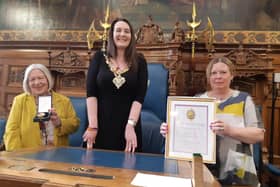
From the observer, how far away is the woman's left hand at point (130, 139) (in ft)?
6.21

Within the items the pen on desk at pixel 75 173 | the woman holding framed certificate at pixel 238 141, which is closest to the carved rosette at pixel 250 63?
the woman holding framed certificate at pixel 238 141

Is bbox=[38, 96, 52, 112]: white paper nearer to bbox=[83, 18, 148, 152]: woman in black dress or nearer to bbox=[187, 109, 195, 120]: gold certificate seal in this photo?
bbox=[83, 18, 148, 152]: woman in black dress

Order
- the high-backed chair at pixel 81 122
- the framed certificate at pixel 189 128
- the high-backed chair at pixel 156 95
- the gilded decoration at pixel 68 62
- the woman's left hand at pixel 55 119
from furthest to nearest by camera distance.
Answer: the gilded decoration at pixel 68 62 < the high-backed chair at pixel 156 95 < the high-backed chair at pixel 81 122 < the woman's left hand at pixel 55 119 < the framed certificate at pixel 189 128

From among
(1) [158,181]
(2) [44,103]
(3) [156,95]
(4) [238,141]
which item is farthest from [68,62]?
(1) [158,181]

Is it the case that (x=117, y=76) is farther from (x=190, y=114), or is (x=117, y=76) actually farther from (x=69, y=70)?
(x=69, y=70)

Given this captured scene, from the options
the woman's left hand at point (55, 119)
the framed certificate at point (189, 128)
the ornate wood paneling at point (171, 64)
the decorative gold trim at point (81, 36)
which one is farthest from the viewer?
the decorative gold trim at point (81, 36)

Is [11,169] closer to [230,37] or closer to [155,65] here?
[155,65]

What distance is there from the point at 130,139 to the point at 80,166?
0.61 m

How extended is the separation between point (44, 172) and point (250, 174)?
1.19 meters

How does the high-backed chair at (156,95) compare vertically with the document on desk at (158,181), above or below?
above

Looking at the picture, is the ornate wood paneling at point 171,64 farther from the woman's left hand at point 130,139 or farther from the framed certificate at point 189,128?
the framed certificate at point 189,128

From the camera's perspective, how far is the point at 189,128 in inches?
55.6

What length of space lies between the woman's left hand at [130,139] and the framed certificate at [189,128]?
50 cm

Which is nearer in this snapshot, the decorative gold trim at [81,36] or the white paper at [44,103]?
the white paper at [44,103]
